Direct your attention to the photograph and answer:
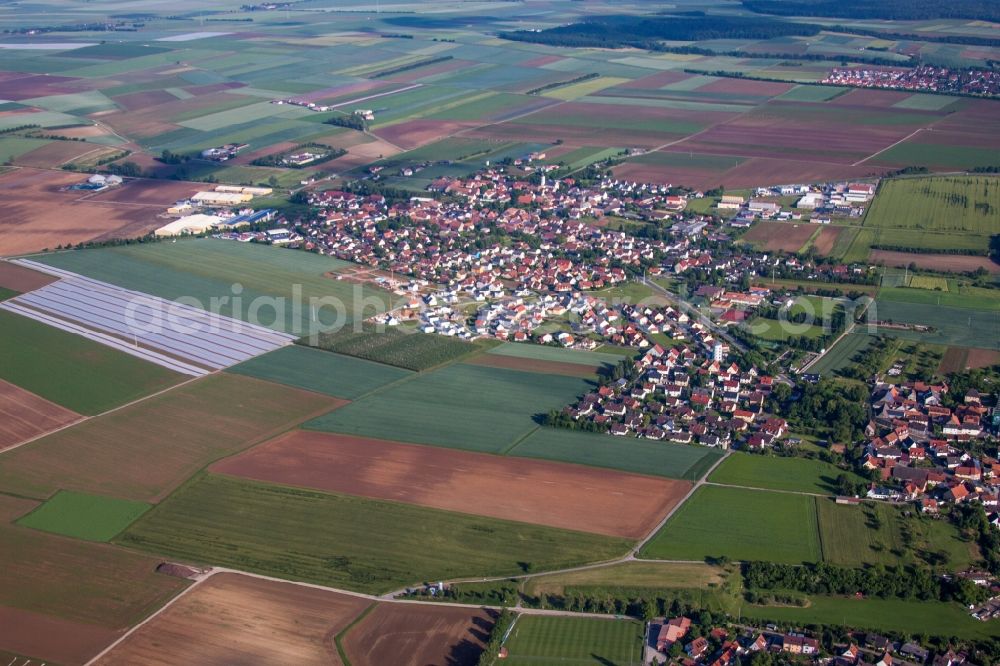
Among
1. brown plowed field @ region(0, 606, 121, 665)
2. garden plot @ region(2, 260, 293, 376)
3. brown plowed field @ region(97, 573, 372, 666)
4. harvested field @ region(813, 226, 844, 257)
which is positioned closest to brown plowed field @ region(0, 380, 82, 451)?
garden plot @ region(2, 260, 293, 376)

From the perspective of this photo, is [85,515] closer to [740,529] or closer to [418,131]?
[740,529]

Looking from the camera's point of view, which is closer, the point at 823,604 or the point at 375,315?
the point at 823,604

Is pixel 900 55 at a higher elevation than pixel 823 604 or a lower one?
higher

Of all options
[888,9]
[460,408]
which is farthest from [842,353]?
[888,9]

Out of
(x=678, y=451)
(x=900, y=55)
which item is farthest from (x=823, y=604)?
(x=900, y=55)

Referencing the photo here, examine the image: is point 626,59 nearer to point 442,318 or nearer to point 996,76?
point 996,76

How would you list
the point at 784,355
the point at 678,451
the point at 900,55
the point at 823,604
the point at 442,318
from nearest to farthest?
the point at 823,604 → the point at 678,451 → the point at 784,355 → the point at 442,318 → the point at 900,55
